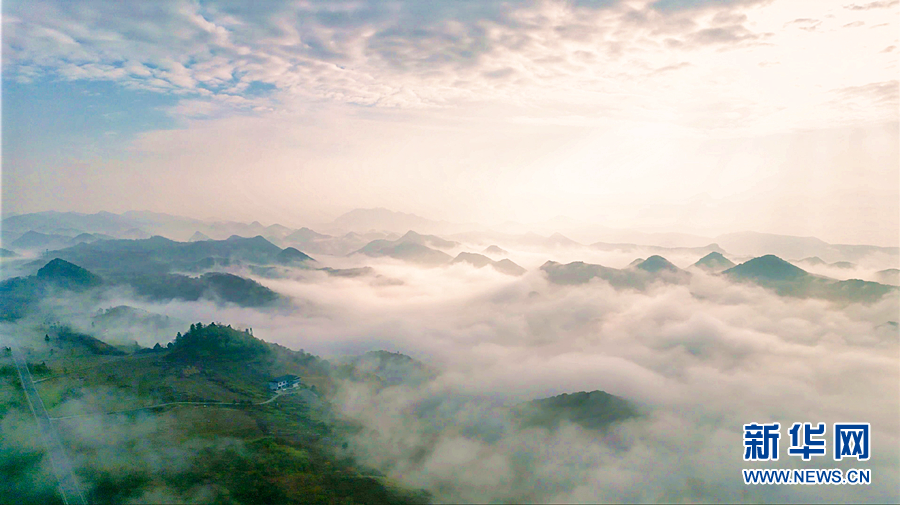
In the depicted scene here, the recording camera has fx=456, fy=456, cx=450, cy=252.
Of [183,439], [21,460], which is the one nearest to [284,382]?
[183,439]

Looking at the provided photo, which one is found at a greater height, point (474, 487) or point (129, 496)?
point (129, 496)

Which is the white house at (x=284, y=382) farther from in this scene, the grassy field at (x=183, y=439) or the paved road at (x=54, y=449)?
the paved road at (x=54, y=449)

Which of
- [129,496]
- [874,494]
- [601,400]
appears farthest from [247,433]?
[874,494]

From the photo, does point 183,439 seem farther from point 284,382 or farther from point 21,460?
point 284,382

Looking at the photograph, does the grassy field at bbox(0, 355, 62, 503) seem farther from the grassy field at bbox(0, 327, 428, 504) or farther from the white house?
the white house

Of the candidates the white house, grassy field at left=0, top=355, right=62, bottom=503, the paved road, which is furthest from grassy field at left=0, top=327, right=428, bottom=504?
the white house

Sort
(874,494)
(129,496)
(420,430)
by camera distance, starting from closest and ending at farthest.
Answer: (129,496), (874,494), (420,430)

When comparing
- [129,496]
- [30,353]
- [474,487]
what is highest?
[30,353]

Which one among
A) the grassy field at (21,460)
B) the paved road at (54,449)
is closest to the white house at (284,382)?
the paved road at (54,449)

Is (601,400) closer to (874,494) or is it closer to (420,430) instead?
(420,430)
